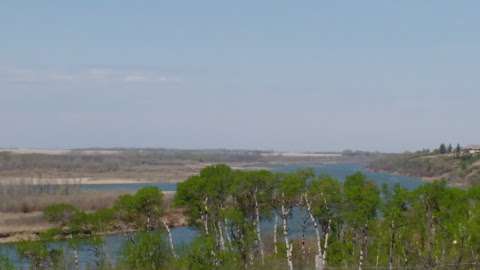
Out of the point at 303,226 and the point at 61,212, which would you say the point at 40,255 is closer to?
the point at 61,212

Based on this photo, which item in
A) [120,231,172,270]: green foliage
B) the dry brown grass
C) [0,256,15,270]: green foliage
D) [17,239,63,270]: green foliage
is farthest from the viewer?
the dry brown grass

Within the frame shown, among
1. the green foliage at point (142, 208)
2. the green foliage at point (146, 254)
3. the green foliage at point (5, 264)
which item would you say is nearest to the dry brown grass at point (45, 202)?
the green foliage at point (142, 208)

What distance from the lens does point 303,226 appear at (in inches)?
1271

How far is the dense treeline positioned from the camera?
95.5 ft

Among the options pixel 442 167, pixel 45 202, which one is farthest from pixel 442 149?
pixel 45 202

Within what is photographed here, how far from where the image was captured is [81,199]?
8438cm

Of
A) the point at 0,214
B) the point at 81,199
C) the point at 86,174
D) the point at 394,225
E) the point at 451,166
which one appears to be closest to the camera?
the point at 394,225

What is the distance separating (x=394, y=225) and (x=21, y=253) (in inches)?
612

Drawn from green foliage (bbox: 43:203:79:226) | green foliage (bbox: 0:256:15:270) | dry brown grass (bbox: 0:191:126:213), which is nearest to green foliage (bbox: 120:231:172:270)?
green foliage (bbox: 0:256:15:270)

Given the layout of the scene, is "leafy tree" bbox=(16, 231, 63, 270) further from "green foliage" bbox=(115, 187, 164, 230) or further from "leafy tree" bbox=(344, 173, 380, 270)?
"leafy tree" bbox=(344, 173, 380, 270)

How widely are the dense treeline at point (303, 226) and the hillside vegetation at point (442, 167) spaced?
2812 inches

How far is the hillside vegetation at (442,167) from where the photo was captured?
383ft

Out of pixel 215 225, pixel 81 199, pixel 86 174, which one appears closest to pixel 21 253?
pixel 215 225

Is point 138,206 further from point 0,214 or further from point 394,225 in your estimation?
point 0,214
